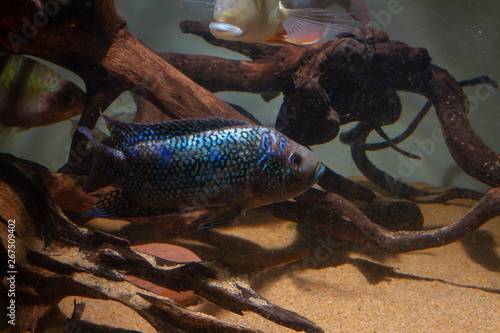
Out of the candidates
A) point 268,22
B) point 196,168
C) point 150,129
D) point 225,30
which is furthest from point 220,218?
point 268,22

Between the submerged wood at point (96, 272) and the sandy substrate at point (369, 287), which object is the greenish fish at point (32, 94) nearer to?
the submerged wood at point (96, 272)

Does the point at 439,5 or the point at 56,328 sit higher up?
the point at 439,5

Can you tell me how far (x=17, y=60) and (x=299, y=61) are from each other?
3.04 m

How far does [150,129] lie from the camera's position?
73.2 inches

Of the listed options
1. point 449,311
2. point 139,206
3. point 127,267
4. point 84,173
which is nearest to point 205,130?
point 139,206

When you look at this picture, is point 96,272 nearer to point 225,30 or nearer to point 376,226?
point 225,30

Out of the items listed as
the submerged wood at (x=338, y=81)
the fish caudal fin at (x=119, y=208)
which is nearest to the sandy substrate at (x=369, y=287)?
the fish caudal fin at (x=119, y=208)

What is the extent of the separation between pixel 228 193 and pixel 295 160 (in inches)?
19.2

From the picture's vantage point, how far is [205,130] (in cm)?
188

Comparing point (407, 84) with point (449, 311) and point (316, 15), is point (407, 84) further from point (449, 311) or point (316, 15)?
point (449, 311)

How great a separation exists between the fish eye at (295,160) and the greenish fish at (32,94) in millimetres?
2728

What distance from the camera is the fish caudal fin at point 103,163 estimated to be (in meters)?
1.76

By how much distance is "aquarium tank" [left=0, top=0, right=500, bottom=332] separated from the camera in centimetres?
179

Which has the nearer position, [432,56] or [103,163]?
[103,163]
